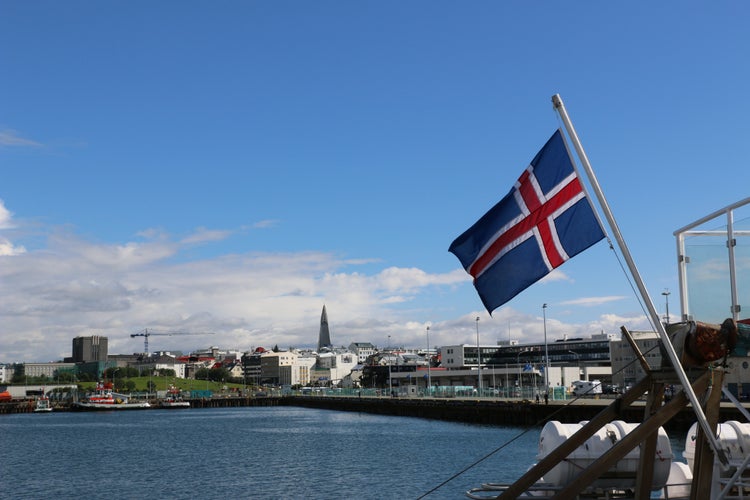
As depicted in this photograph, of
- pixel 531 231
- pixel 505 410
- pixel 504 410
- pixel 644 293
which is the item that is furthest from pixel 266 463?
pixel 644 293

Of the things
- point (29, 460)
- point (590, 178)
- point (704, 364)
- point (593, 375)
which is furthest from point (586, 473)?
point (593, 375)

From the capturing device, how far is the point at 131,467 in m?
66.9

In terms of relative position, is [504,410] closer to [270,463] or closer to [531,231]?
[270,463]

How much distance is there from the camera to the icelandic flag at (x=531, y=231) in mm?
13430

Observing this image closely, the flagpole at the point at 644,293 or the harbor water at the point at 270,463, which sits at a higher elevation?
the flagpole at the point at 644,293

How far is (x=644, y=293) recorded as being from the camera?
11266 millimetres

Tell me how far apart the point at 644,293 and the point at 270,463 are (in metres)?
58.8

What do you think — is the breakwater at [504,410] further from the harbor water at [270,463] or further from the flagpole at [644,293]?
the flagpole at [644,293]

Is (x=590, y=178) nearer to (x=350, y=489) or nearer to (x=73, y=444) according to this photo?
(x=350, y=489)

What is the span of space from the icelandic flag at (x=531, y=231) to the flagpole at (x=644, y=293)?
3.57ft

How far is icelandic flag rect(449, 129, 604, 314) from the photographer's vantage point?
13430mm

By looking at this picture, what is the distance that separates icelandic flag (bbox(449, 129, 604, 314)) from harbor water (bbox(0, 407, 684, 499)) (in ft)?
88.4

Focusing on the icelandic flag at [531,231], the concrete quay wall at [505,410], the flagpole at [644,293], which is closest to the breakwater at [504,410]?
the concrete quay wall at [505,410]

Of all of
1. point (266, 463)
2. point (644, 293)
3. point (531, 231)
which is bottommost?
point (266, 463)
